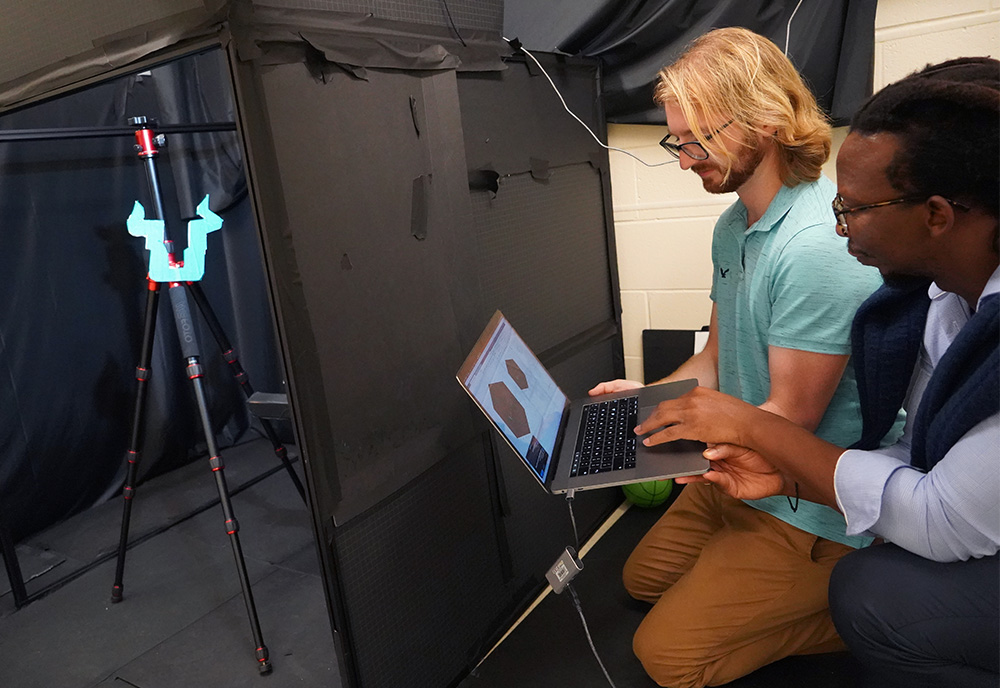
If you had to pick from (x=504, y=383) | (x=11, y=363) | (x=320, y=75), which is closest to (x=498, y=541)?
(x=504, y=383)

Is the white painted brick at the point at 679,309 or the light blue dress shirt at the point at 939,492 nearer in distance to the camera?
the light blue dress shirt at the point at 939,492

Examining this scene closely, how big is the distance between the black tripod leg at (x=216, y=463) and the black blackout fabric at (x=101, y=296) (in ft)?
2.32

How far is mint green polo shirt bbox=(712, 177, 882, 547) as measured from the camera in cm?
136

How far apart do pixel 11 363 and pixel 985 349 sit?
2.82 m

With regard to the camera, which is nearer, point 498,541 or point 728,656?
point 728,656

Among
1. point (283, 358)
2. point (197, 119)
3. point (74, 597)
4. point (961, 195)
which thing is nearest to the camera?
point (961, 195)

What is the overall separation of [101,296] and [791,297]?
2.51 m

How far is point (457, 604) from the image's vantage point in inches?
63.2

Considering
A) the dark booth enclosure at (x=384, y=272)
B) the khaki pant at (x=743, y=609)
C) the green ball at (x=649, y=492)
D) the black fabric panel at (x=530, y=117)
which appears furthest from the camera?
the green ball at (x=649, y=492)

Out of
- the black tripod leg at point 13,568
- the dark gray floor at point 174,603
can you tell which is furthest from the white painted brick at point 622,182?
the black tripod leg at point 13,568

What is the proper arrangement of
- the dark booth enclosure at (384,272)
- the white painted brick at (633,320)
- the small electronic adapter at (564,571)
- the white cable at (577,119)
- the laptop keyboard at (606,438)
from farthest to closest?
the white painted brick at (633,320)
the white cable at (577,119)
the small electronic adapter at (564,571)
the laptop keyboard at (606,438)
the dark booth enclosure at (384,272)

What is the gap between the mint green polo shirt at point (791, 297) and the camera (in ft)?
4.46

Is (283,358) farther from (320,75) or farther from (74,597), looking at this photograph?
(74,597)

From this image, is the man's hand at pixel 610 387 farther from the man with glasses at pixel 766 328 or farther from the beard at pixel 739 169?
the beard at pixel 739 169
